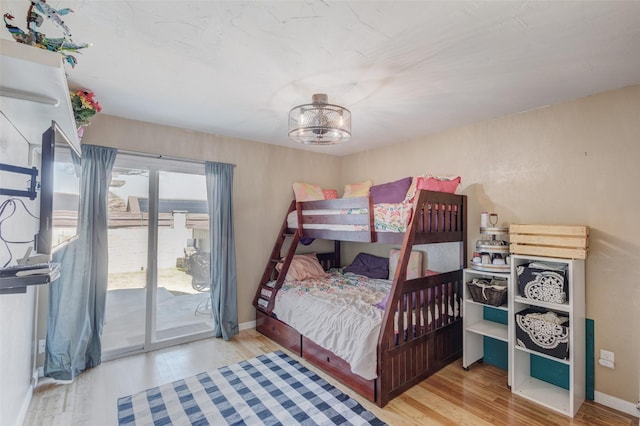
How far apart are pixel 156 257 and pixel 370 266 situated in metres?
2.56

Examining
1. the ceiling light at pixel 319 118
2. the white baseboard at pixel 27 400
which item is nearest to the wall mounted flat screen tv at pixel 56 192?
the white baseboard at pixel 27 400

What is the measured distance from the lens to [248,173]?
3830 mm

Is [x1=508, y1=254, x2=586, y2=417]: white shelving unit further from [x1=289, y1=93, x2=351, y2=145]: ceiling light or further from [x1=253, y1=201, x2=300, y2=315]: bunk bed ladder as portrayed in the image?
[x1=253, y1=201, x2=300, y2=315]: bunk bed ladder

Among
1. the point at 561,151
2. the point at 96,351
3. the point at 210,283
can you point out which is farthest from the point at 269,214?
the point at 561,151

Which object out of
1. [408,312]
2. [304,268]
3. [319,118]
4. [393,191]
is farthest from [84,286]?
[393,191]

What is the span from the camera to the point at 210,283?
3.50 meters

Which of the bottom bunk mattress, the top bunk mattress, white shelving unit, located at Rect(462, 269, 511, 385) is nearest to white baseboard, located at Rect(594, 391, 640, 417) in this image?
white shelving unit, located at Rect(462, 269, 511, 385)

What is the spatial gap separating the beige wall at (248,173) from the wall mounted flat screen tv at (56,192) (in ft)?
3.45

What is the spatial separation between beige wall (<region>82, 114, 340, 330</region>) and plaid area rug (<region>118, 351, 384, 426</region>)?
47.0 inches

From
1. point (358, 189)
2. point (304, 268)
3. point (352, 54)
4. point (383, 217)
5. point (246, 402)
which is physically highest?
point (352, 54)

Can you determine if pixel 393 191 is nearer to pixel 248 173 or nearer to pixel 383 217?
pixel 383 217

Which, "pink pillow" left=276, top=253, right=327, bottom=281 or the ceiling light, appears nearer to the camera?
the ceiling light

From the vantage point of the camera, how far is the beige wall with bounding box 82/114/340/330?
10.5 ft

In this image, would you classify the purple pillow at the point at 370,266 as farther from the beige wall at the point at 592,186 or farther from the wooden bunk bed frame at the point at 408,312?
the beige wall at the point at 592,186
